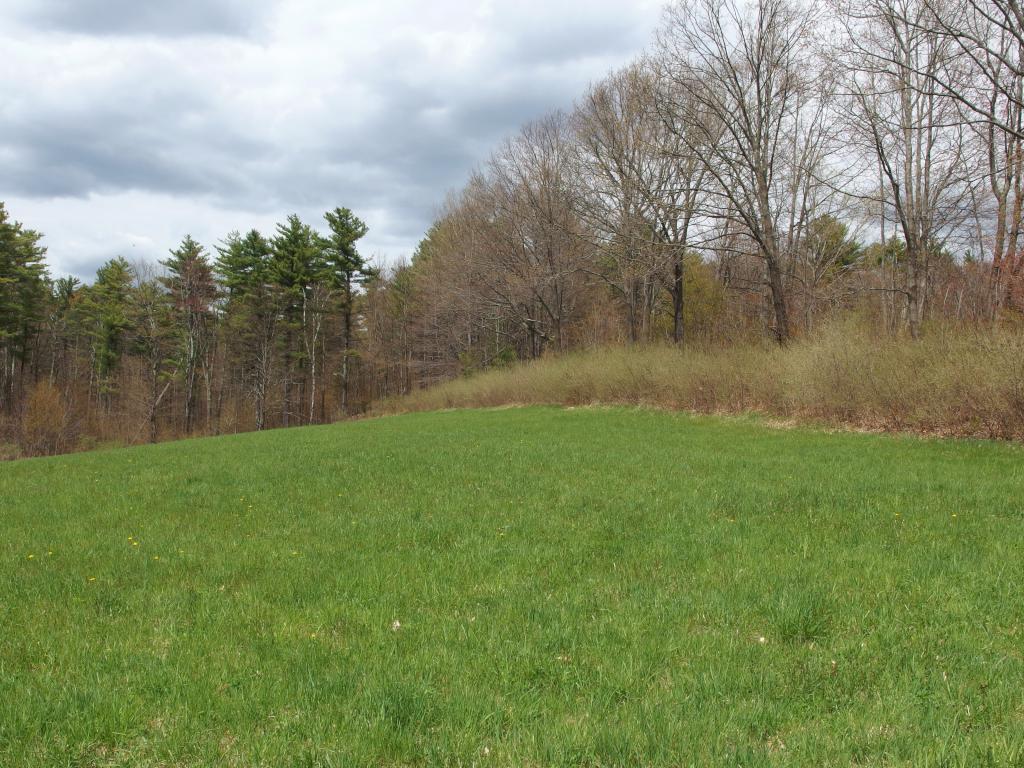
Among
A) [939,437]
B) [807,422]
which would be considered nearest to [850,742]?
[939,437]

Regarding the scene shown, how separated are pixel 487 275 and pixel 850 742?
35.7 m

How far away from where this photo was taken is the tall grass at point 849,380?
1124cm

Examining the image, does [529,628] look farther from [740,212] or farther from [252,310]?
[252,310]

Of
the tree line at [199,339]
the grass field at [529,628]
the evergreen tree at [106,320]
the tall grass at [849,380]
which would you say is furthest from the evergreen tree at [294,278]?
the grass field at [529,628]

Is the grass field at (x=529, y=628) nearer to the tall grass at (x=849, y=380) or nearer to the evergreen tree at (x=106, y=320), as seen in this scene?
the tall grass at (x=849, y=380)

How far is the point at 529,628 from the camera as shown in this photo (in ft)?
10.8

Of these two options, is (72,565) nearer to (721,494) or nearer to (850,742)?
(850,742)

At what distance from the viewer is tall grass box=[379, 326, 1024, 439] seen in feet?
36.9

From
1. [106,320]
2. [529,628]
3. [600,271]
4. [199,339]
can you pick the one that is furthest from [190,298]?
[529,628]

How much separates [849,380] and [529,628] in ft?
45.3

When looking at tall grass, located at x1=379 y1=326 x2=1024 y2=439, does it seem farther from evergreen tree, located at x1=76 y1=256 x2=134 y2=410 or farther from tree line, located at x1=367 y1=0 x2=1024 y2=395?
evergreen tree, located at x1=76 y1=256 x2=134 y2=410

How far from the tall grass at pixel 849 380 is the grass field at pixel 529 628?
525 cm

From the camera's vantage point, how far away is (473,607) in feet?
12.0

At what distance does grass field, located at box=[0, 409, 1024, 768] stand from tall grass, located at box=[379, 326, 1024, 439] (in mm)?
5248
